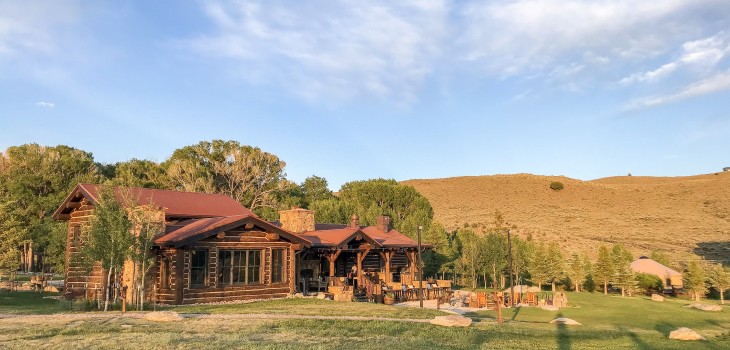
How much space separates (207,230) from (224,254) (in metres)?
1.86

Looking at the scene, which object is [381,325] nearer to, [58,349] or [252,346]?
[252,346]

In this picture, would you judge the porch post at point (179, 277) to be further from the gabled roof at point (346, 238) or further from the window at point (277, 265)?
the gabled roof at point (346, 238)

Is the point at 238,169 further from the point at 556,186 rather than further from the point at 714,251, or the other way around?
the point at 556,186

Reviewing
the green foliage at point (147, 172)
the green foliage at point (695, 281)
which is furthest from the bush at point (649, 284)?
the green foliage at point (147, 172)

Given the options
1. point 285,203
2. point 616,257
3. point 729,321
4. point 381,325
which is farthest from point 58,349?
point 285,203

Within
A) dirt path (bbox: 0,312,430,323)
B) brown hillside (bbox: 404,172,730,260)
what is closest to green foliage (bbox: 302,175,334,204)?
brown hillside (bbox: 404,172,730,260)

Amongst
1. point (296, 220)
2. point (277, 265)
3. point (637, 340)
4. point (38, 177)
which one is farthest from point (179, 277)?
point (38, 177)

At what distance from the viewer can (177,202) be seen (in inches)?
1119

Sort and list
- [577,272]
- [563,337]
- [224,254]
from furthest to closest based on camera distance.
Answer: [577,272] → [224,254] → [563,337]

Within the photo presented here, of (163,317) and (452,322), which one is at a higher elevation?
(163,317)

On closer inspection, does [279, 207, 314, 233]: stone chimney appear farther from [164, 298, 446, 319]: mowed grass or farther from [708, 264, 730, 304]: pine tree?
[708, 264, 730, 304]: pine tree

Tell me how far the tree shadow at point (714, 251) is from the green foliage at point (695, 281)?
2050 cm

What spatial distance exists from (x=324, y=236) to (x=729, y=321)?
19.9 metres

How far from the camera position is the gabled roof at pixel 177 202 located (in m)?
26.0
